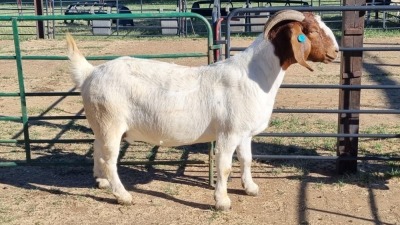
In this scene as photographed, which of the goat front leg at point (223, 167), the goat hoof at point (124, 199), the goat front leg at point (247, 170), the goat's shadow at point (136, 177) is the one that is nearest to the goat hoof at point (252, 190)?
the goat front leg at point (247, 170)

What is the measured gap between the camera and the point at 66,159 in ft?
21.0

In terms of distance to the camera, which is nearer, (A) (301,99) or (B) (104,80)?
(B) (104,80)

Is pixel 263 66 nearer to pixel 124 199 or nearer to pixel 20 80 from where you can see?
pixel 124 199

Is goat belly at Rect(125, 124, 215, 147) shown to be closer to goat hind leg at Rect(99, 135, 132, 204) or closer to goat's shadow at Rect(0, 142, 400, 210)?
goat hind leg at Rect(99, 135, 132, 204)

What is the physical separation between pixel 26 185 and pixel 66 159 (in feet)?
2.69

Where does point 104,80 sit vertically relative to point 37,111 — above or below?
above

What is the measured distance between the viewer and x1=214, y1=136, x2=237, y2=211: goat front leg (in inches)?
188

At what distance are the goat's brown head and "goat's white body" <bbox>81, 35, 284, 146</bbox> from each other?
0.11 meters

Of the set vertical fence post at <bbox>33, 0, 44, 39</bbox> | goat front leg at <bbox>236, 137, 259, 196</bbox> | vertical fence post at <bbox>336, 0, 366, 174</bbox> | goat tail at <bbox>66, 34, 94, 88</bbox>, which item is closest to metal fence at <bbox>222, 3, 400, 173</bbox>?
vertical fence post at <bbox>336, 0, 366, 174</bbox>

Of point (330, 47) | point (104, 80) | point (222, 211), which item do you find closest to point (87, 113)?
point (104, 80)

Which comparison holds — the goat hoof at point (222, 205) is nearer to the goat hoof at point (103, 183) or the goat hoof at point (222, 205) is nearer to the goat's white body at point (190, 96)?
the goat's white body at point (190, 96)

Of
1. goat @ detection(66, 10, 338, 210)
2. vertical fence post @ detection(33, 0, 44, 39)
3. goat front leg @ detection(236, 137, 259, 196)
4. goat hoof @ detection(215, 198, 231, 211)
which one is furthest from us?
vertical fence post @ detection(33, 0, 44, 39)

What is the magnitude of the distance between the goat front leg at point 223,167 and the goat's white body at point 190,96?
99mm

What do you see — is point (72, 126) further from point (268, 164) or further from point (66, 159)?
point (268, 164)
